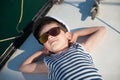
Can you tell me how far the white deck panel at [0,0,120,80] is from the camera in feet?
4.17

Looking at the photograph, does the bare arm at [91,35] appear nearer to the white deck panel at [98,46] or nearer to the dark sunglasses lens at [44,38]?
the white deck panel at [98,46]

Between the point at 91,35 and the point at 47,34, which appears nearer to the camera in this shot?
the point at 47,34

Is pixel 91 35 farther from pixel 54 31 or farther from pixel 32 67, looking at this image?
pixel 32 67

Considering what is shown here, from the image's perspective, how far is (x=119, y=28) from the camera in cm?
144

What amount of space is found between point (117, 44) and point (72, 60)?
293 mm

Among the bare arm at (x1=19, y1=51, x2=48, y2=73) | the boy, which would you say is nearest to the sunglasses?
the boy

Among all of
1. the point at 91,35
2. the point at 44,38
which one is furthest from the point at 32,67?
the point at 91,35

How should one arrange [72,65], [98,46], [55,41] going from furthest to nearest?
[98,46] < [55,41] < [72,65]

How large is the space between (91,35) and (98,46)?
66mm

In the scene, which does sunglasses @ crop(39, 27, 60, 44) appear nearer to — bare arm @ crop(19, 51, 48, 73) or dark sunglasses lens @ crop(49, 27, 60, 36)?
dark sunglasses lens @ crop(49, 27, 60, 36)

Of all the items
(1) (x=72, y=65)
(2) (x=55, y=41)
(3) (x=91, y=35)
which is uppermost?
(3) (x=91, y=35)

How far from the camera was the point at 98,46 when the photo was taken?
4.47 ft

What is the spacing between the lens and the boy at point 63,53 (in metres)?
1.13

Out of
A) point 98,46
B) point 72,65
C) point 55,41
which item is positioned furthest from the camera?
point 98,46
